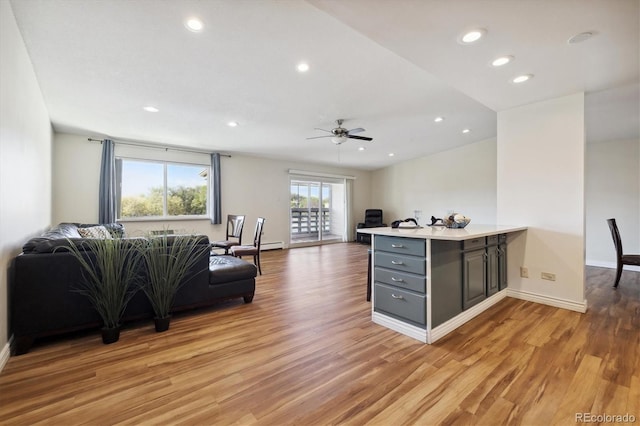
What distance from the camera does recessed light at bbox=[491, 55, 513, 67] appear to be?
2176mm

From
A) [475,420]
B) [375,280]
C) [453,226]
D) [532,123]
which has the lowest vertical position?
[475,420]

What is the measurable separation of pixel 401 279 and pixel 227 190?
5203mm

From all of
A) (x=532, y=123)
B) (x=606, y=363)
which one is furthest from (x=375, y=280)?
(x=532, y=123)

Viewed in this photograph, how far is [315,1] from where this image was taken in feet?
5.20

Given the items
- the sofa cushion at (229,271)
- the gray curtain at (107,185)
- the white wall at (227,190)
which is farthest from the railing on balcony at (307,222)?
the sofa cushion at (229,271)

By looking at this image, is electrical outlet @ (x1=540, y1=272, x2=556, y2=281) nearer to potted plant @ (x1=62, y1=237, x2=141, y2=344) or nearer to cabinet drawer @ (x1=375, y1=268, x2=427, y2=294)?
cabinet drawer @ (x1=375, y1=268, x2=427, y2=294)

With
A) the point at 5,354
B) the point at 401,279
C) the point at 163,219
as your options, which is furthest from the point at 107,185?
the point at 401,279

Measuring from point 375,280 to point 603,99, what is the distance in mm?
3650

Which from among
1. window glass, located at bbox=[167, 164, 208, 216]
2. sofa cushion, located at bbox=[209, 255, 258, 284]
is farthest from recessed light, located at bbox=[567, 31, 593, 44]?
window glass, located at bbox=[167, 164, 208, 216]

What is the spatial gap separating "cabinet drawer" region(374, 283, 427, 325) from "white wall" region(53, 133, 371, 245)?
12.0 feet

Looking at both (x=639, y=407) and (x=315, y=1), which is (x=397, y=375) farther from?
(x=315, y=1)

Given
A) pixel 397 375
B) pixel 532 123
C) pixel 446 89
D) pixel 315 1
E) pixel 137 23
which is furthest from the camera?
pixel 446 89

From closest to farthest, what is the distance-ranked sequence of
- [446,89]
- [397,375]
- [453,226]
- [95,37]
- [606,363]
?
[397,375] < [606,363] < [95,37] < [453,226] < [446,89]

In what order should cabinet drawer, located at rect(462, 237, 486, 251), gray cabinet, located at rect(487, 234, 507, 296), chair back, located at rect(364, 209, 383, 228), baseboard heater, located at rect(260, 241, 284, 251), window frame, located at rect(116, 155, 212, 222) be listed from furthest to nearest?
chair back, located at rect(364, 209, 383, 228) → baseboard heater, located at rect(260, 241, 284, 251) → window frame, located at rect(116, 155, 212, 222) → gray cabinet, located at rect(487, 234, 507, 296) → cabinet drawer, located at rect(462, 237, 486, 251)
